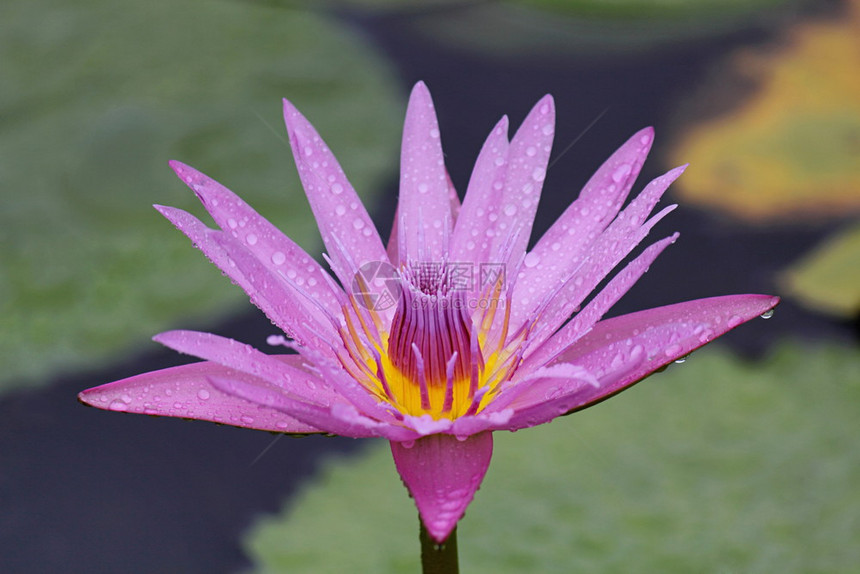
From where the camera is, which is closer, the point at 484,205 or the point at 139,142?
the point at 484,205

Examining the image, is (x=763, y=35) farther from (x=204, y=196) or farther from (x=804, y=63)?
(x=204, y=196)

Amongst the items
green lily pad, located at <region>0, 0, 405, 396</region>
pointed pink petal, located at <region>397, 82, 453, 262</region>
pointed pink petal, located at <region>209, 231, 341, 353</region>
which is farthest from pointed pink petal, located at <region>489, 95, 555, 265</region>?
green lily pad, located at <region>0, 0, 405, 396</region>

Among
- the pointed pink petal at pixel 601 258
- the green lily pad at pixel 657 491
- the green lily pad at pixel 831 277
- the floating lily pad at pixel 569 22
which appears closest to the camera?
the pointed pink petal at pixel 601 258

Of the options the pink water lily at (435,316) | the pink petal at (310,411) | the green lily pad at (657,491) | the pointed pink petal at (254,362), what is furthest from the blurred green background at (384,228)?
the pink petal at (310,411)

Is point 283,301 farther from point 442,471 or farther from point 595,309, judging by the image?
point 595,309

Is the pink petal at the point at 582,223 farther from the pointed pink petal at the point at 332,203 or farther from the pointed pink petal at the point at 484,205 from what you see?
the pointed pink petal at the point at 332,203

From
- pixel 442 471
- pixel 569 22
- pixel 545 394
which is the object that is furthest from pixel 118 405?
pixel 569 22

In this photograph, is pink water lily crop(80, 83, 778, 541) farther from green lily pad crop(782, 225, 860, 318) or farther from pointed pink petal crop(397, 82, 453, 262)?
green lily pad crop(782, 225, 860, 318)
